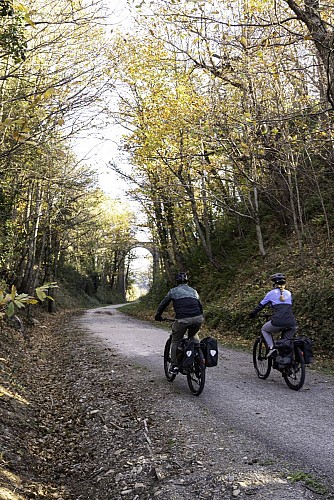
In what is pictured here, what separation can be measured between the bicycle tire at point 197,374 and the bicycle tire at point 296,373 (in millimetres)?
1608

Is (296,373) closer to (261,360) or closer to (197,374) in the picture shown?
(261,360)

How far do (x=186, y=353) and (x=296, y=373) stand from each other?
6.66 feet

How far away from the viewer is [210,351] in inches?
293

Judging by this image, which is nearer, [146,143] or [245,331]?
[245,331]

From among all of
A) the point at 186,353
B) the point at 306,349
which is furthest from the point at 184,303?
the point at 306,349

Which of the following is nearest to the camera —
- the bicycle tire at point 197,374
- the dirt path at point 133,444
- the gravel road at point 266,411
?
the dirt path at point 133,444

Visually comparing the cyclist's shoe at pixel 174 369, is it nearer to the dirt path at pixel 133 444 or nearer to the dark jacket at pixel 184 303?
the dirt path at pixel 133 444

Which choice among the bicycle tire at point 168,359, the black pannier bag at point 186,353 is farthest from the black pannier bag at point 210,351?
the bicycle tire at point 168,359

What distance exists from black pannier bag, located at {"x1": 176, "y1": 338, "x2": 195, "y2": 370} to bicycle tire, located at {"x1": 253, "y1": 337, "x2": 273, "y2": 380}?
1.69 meters

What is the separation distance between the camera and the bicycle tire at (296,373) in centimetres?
754

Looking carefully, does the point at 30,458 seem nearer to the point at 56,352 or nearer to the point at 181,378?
the point at 181,378

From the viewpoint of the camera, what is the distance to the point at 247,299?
16.0 m

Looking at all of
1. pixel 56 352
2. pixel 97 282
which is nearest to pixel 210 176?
pixel 56 352

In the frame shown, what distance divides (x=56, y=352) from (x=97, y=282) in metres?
42.3
